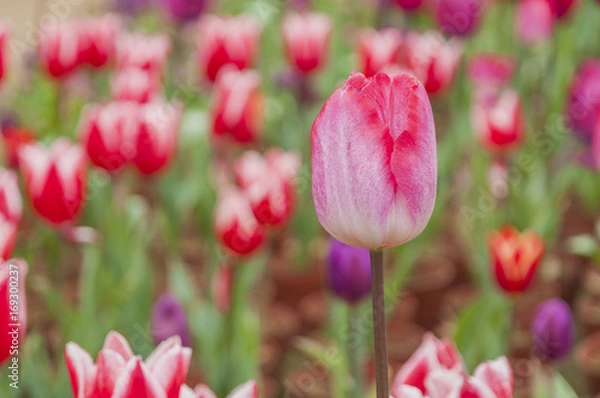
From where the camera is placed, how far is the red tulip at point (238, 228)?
955 mm

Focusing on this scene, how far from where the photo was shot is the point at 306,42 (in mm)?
1514

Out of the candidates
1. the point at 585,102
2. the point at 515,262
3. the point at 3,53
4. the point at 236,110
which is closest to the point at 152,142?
the point at 236,110

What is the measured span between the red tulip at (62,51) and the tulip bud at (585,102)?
767 mm

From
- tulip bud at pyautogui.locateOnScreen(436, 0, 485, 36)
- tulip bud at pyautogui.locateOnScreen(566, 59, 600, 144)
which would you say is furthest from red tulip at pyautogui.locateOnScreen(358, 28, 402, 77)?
tulip bud at pyautogui.locateOnScreen(566, 59, 600, 144)

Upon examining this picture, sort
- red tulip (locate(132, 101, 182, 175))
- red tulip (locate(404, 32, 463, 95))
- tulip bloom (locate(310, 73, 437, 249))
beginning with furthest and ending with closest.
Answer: red tulip (locate(404, 32, 463, 95)), red tulip (locate(132, 101, 182, 175)), tulip bloom (locate(310, 73, 437, 249))

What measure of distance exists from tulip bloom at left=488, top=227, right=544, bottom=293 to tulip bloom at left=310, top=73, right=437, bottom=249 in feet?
1.57

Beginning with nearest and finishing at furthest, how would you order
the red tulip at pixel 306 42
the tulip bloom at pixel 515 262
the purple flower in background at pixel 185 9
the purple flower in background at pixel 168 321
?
the purple flower in background at pixel 168 321
the tulip bloom at pixel 515 262
the red tulip at pixel 306 42
the purple flower in background at pixel 185 9

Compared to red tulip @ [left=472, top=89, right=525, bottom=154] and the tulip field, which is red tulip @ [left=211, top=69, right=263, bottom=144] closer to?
the tulip field

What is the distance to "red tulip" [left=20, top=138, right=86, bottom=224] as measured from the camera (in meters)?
0.98

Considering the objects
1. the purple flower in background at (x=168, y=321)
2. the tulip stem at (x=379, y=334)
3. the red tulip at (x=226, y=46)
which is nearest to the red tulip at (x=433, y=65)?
the red tulip at (x=226, y=46)

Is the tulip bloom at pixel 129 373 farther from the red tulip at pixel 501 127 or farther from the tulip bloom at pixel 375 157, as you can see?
the red tulip at pixel 501 127

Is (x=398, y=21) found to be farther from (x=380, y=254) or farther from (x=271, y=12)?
(x=380, y=254)

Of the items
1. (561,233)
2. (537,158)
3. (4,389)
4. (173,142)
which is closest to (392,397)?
(4,389)

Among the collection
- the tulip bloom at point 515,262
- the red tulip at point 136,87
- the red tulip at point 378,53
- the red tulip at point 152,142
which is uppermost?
the red tulip at point 378,53
